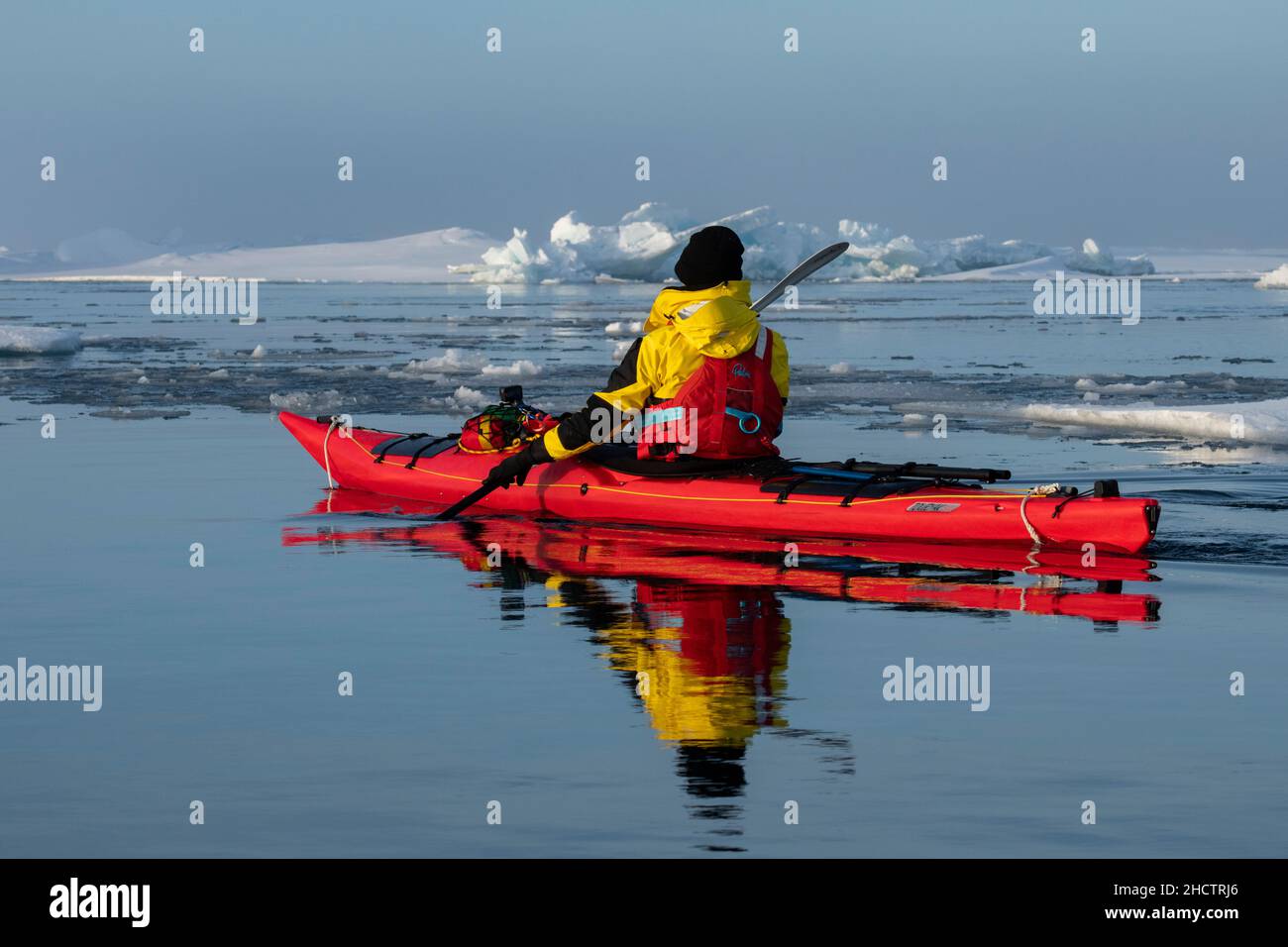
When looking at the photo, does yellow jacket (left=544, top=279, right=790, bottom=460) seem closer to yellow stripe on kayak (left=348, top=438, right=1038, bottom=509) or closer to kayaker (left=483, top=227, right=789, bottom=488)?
kayaker (left=483, top=227, right=789, bottom=488)

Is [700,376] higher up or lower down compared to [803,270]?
lower down

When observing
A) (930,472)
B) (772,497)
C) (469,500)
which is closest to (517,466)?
(469,500)

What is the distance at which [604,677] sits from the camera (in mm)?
6156

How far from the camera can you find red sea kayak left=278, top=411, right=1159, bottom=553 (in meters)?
8.64

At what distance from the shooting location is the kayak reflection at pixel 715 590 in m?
5.51

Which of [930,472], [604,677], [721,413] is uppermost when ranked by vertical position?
[721,413]

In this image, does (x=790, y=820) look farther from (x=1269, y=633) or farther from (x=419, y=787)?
(x=1269, y=633)

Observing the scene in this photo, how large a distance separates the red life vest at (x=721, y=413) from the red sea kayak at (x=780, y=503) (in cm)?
17

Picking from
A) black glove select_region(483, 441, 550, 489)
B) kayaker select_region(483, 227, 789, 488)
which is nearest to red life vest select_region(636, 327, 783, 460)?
kayaker select_region(483, 227, 789, 488)

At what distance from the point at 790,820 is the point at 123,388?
621 inches

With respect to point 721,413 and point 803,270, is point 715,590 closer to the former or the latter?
point 721,413

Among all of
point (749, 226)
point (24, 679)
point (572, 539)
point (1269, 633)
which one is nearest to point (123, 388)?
point (572, 539)

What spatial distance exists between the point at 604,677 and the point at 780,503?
340cm

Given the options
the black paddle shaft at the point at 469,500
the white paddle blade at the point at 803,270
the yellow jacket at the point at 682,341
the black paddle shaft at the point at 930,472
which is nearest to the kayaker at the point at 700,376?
the yellow jacket at the point at 682,341
